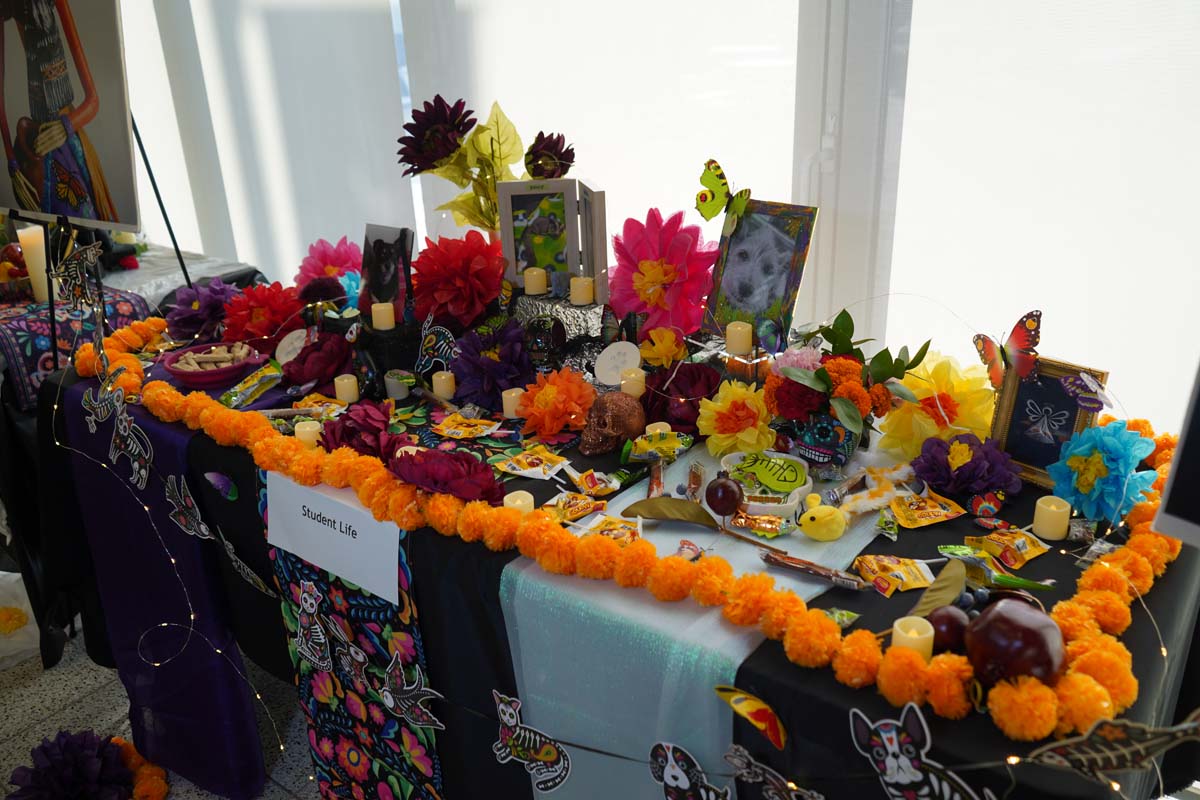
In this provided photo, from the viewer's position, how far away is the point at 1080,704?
28.4 inches

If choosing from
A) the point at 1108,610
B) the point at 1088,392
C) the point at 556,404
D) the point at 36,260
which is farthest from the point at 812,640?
the point at 36,260

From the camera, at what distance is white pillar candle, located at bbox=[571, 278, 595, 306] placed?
58.0 inches

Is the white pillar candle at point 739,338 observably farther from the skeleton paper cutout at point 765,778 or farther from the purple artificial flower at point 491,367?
the skeleton paper cutout at point 765,778

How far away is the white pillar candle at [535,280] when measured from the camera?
1.52 metres

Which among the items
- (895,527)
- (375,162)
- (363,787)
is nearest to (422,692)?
(363,787)

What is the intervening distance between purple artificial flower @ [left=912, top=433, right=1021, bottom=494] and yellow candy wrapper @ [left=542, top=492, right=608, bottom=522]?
0.41 m

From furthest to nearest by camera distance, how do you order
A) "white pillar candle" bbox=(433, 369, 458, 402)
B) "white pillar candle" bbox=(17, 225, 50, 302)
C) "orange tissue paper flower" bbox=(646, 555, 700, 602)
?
"white pillar candle" bbox=(17, 225, 50, 302), "white pillar candle" bbox=(433, 369, 458, 402), "orange tissue paper flower" bbox=(646, 555, 700, 602)

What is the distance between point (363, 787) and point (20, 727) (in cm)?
108

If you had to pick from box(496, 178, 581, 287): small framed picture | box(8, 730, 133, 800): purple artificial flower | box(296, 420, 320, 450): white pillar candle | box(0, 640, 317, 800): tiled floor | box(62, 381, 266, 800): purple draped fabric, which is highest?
box(496, 178, 581, 287): small framed picture

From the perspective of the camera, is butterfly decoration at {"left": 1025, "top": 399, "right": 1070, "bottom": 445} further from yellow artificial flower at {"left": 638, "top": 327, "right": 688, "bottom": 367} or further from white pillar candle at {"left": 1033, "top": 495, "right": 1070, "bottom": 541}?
yellow artificial flower at {"left": 638, "top": 327, "right": 688, "bottom": 367}

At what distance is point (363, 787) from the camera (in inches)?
54.5

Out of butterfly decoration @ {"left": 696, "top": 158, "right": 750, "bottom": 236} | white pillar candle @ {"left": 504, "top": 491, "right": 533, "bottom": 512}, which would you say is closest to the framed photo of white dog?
butterfly decoration @ {"left": 696, "top": 158, "right": 750, "bottom": 236}

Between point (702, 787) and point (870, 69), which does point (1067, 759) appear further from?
point (870, 69)

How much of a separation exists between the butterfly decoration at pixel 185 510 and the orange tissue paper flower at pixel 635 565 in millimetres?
809
